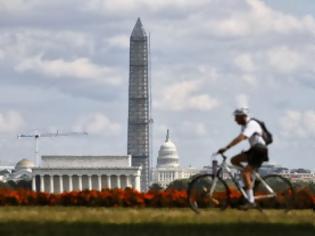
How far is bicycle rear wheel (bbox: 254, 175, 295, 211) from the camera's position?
23672 millimetres

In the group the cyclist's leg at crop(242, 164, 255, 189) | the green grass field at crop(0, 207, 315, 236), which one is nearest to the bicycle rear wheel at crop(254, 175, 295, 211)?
the green grass field at crop(0, 207, 315, 236)

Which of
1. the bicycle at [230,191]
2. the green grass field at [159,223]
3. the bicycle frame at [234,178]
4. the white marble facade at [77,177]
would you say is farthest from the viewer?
the white marble facade at [77,177]

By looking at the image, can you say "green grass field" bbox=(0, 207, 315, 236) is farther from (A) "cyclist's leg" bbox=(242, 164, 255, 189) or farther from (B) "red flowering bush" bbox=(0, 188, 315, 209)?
(B) "red flowering bush" bbox=(0, 188, 315, 209)

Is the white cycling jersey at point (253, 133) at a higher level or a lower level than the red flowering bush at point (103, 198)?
higher

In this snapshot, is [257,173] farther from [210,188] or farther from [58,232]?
[58,232]

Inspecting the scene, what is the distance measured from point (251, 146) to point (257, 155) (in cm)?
18

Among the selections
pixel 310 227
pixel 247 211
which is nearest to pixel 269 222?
pixel 310 227

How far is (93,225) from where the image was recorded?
2136cm

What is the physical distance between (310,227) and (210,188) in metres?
3.04

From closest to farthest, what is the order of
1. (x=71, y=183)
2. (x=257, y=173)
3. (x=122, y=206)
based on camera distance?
(x=257, y=173)
(x=122, y=206)
(x=71, y=183)

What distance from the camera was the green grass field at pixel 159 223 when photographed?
2023 cm

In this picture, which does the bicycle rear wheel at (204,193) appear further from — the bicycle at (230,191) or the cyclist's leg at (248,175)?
the cyclist's leg at (248,175)

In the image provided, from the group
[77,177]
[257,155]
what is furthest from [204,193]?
[77,177]

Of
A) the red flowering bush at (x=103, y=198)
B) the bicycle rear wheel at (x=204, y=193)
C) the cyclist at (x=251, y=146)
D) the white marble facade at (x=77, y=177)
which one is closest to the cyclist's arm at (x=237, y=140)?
the cyclist at (x=251, y=146)
